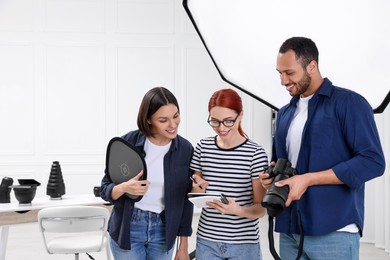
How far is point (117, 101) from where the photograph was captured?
6.48 m

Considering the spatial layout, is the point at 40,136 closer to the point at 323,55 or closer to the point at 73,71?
the point at 73,71

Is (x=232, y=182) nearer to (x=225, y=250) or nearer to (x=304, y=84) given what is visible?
(x=225, y=250)

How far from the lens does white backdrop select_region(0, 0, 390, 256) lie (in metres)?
6.29

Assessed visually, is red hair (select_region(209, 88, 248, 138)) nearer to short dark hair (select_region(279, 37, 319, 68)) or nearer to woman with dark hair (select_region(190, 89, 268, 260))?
woman with dark hair (select_region(190, 89, 268, 260))

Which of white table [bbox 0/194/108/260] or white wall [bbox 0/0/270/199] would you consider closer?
white table [bbox 0/194/108/260]

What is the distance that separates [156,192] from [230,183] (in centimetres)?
27

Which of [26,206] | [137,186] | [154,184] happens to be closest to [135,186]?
[137,186]

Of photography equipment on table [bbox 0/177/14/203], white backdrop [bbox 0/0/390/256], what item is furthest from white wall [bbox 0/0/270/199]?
photography equipment on table [bbox 0/177/14/203]

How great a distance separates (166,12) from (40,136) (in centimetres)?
215

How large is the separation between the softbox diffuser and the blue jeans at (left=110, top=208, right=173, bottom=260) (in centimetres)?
67

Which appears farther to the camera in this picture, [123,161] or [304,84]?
[123,161]

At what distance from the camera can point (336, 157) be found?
1433 millimetres

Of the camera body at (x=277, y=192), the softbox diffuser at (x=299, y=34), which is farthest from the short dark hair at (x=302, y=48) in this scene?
the camera body at (x=277, y=192)

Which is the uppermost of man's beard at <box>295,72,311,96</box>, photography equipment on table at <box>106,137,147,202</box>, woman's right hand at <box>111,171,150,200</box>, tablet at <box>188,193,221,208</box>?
man's beard at <box>295,72,311,96</box>
